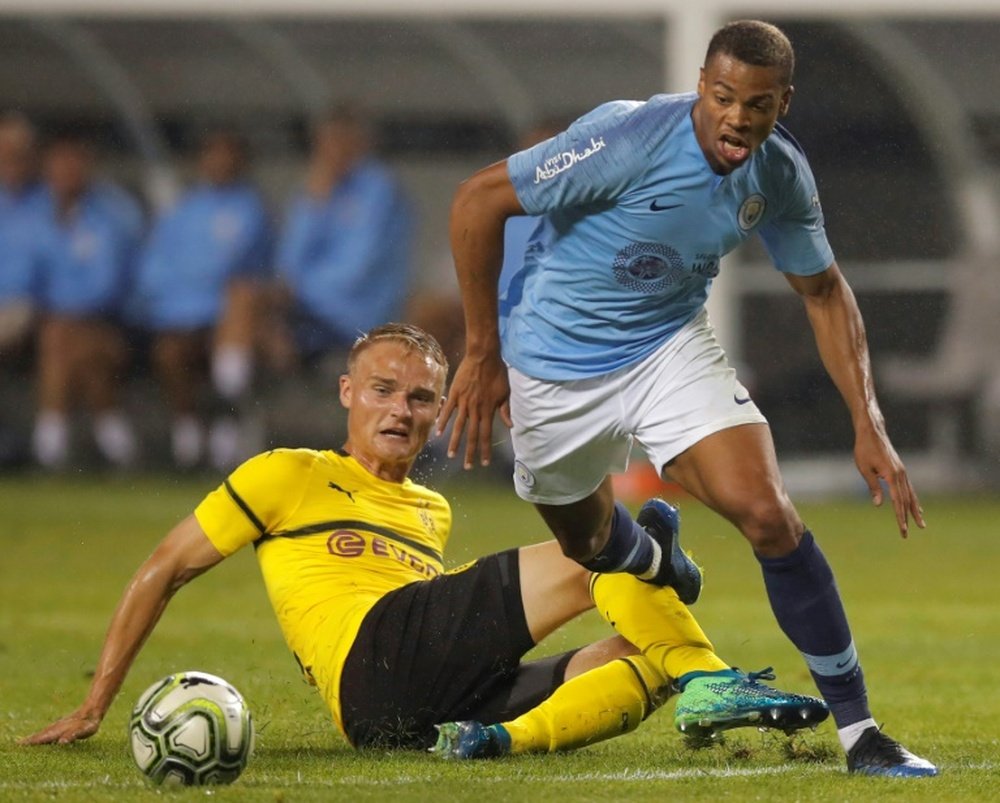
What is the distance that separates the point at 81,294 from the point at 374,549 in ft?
36.5

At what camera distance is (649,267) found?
541 centimetres

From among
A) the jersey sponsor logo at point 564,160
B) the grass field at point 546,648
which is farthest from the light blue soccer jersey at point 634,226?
the grass field at point 546,648

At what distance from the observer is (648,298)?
17.9 ft

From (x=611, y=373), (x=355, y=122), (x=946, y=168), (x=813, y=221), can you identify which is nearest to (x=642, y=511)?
Result: (x=611, y=373)

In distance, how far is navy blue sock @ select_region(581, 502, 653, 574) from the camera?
18.3 ft

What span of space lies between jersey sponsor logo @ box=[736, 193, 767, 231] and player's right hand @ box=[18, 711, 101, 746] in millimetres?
2165

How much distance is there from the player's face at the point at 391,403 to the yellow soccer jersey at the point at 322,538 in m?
0.08

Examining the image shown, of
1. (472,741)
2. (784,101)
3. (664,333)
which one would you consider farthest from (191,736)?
(784,101)

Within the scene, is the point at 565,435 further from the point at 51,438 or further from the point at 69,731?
the point at 51,438

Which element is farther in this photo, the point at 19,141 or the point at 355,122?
the point at 19,141

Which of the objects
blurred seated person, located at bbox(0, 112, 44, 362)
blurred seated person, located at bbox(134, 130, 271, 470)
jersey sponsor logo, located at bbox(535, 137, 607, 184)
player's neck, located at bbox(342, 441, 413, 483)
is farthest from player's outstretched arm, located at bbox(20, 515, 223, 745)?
blurred seated person, located at bbox(0, 112, 44, 362)

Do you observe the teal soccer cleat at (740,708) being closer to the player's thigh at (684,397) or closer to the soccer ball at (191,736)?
the player's thigh at (684,397)

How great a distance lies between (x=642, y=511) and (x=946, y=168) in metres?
11.4

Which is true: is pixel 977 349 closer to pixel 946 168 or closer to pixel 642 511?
pixel 946 168
